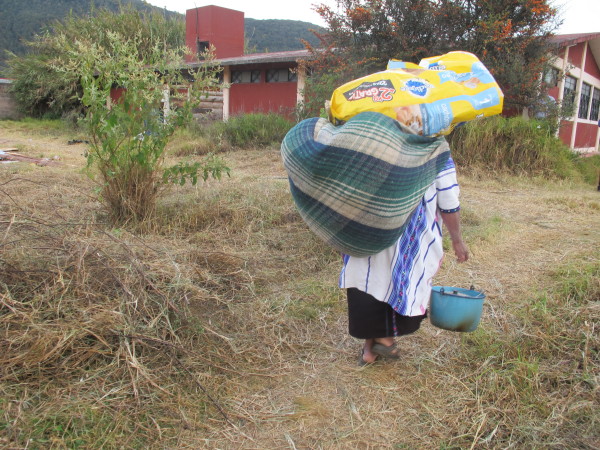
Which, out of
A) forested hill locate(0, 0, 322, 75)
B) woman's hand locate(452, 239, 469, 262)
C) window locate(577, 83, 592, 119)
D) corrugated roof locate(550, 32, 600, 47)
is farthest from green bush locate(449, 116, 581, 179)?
forested hill locate(0, 0, 322, 75)

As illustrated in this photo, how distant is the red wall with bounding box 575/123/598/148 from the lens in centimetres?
1483

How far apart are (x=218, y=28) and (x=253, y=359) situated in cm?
1960

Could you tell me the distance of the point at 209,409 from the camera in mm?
1892

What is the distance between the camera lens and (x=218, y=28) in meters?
19.5

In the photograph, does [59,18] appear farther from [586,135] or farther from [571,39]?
[571,39]

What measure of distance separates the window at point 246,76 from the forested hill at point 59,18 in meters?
26.6

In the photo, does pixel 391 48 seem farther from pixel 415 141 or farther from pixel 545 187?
pixel 415 141

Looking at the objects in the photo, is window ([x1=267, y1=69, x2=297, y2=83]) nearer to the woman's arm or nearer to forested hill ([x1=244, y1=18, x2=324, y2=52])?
the woman's arm

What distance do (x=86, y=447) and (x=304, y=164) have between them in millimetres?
1252

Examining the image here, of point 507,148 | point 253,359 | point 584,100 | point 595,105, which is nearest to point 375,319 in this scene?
point 253,359

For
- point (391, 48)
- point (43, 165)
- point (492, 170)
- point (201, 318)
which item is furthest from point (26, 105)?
point (201, 318)

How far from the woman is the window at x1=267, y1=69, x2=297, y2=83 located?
1127cm

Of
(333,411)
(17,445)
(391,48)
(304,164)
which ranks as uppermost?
(391,48)

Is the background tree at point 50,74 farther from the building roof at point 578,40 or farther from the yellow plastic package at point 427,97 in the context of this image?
the yellow plastic package at point 427,97
